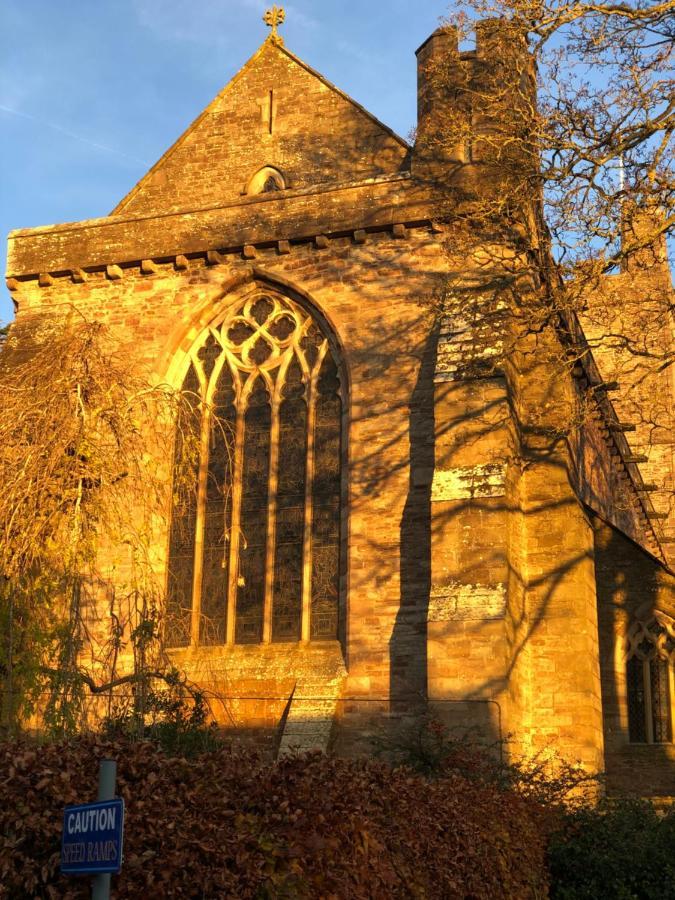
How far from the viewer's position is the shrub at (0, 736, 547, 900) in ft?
18.3

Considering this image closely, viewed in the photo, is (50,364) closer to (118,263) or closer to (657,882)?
(118,263)

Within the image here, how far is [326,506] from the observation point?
→ 52.5 feet

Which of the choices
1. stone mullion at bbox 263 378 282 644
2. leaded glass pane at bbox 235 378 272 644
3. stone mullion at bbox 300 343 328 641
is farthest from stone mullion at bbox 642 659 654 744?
leaded glass pane at bbox 235 378 272 644

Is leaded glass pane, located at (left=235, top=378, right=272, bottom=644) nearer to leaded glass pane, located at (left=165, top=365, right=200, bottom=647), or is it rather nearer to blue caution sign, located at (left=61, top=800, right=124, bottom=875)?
leaded glass pane, located at (left=165, top=365, right=200, bottom=647)

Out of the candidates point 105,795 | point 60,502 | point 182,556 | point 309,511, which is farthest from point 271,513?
point 105,795

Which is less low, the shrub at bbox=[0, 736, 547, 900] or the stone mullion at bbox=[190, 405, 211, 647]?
the stone mullion at bbox=[190, 405, 211, 647]

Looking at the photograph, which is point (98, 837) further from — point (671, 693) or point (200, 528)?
point (671, 693)

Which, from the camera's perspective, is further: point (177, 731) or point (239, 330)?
point (239, 330)

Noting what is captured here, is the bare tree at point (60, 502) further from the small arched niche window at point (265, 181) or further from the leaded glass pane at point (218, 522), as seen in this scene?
the small arched niche window at point (265, 181)

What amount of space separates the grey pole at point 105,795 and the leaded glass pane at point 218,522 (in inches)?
433

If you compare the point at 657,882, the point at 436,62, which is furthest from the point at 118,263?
the point at 657,882

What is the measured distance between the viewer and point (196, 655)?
15836mm

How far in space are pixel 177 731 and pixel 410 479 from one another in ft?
14.5

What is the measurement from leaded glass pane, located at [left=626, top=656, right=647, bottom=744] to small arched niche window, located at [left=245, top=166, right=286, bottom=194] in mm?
8863
